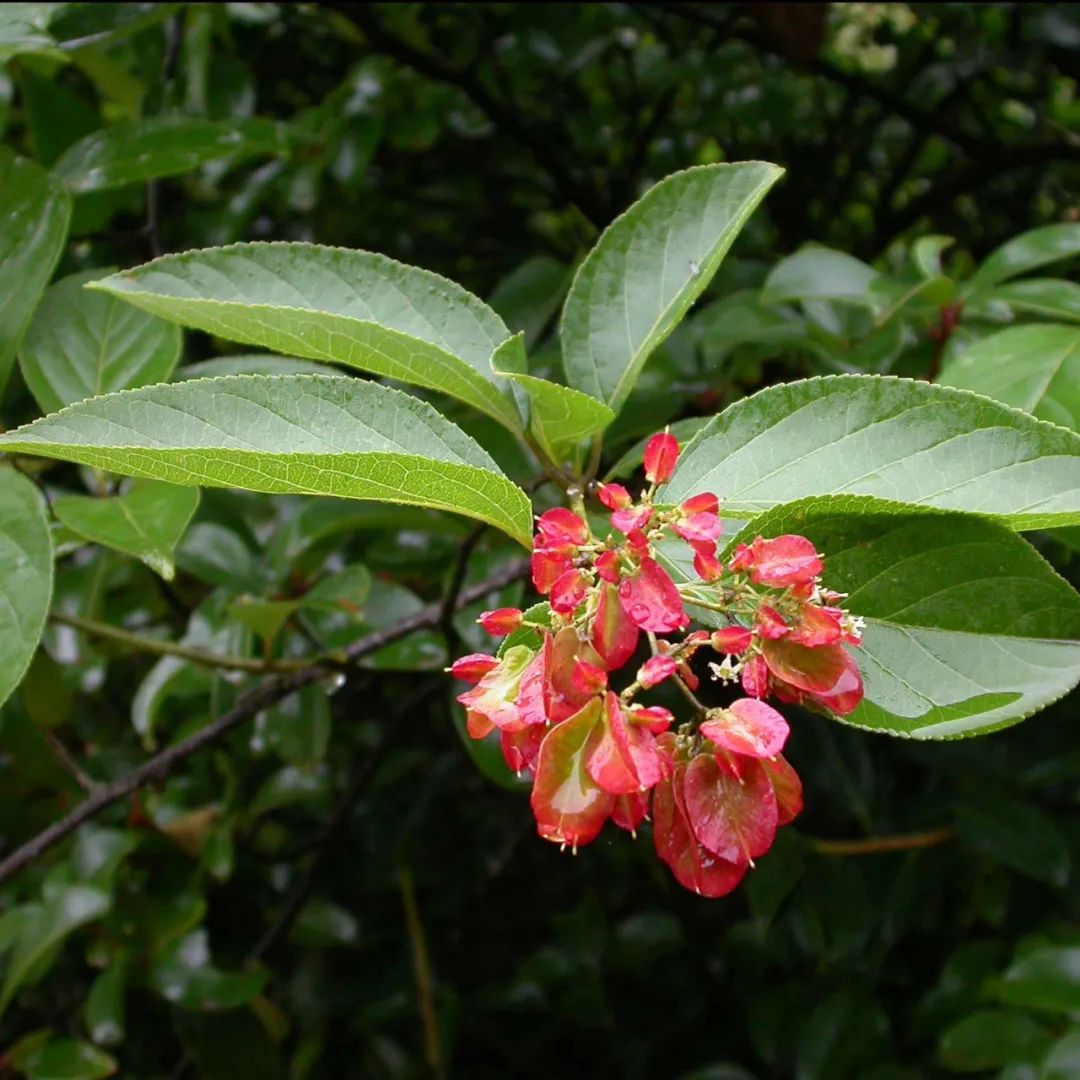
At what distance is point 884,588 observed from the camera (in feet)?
1.70

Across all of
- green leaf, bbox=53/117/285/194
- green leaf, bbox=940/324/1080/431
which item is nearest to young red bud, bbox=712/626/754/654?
green leaf, bbox=940/324/1080/431

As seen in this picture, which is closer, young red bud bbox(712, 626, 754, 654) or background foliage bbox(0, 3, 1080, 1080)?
young red bud bbox(712, 626, 754, 654)

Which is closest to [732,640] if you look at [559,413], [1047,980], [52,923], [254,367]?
[559,413]

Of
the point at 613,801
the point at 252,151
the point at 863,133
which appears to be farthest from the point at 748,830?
the point at 863,133

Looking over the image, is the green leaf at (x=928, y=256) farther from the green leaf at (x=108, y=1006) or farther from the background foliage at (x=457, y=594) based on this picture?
the green leaf at (x=108, y=1006)

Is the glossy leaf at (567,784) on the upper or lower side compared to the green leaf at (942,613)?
lower

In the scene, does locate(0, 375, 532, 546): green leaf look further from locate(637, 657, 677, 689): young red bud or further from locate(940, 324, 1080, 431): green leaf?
locate(940, 324, 1080, 431): green leaf

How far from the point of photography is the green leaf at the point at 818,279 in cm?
97

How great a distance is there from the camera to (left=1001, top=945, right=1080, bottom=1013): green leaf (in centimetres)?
105

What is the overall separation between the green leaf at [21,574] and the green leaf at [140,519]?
0.03 metres

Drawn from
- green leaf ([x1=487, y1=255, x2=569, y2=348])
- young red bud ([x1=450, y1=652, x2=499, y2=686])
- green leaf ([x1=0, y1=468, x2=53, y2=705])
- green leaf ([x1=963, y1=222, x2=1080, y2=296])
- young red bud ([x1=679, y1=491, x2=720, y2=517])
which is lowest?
green leaf ([x1=487, y1=255, x2=569, y2=348])

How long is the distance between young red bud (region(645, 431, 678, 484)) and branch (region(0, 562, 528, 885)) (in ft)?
1.33

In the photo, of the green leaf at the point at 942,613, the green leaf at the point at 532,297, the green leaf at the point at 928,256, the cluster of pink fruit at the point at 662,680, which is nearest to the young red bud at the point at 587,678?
the cluster of pink fruit at the point at 662,680

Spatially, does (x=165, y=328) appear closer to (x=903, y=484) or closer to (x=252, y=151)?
(x=252, y=151)
